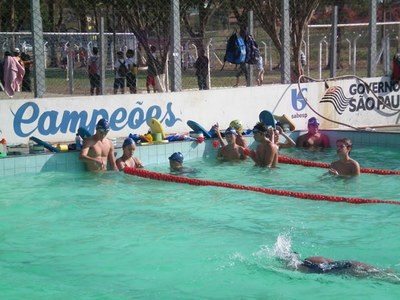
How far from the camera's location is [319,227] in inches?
388

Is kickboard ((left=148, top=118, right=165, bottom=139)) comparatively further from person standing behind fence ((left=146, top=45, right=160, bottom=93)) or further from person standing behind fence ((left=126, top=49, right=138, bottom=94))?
person standing behind fence ((left=146, top=45, right=160, bottom=93))

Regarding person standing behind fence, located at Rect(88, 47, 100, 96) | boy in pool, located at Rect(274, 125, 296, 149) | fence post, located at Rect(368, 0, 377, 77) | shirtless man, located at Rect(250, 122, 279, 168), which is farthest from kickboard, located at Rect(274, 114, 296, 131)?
person standing behind fence, located at Rect(88, 47, 100, 96)

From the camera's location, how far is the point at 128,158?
13.4 metres

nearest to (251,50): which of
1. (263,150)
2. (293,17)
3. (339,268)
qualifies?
(263,150)

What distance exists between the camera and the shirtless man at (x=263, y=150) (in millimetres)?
13344

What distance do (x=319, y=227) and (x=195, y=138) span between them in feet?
18.5

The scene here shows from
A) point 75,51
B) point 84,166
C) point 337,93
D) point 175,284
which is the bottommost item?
point 175,284

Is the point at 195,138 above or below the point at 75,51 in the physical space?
below

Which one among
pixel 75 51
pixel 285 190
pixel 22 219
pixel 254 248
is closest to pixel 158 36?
pixel 75 51

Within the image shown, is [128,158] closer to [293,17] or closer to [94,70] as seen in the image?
[94,70]

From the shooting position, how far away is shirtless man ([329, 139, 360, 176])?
12469mm

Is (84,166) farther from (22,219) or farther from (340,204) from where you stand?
(340,204)

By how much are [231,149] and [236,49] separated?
3876 mm

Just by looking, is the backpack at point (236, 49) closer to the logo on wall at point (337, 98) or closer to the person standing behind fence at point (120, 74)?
the logo on wall at point (337, 98)
